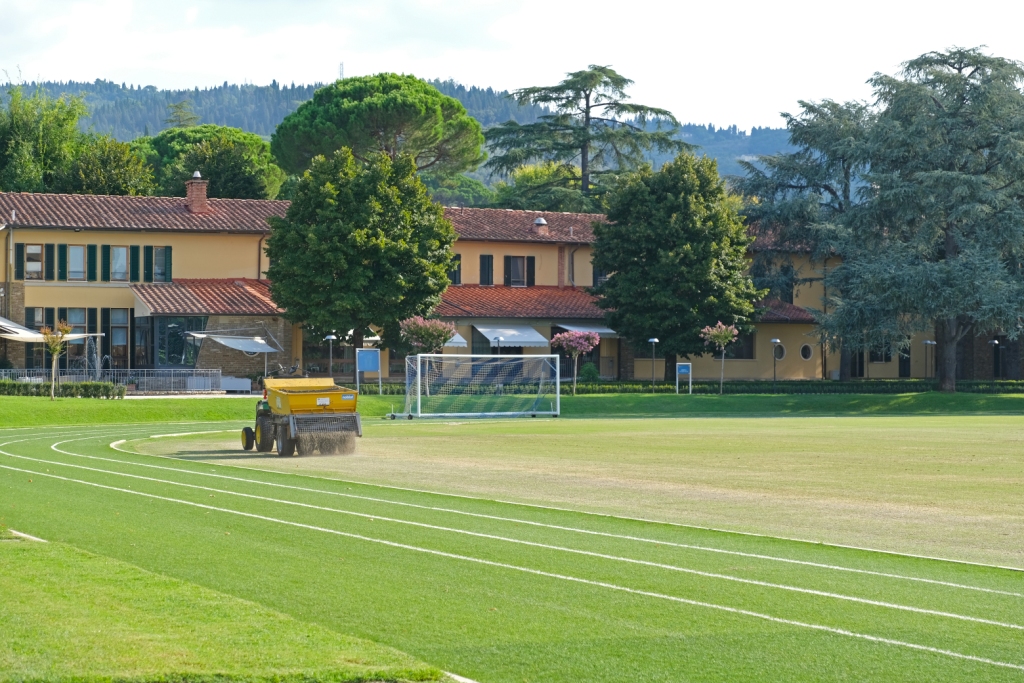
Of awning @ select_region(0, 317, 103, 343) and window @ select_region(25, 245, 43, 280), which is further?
window @ select_region(25, 245, 43, 280)

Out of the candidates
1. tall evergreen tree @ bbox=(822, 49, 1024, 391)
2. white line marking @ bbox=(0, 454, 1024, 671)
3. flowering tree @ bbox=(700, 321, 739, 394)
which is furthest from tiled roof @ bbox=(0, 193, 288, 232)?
white line marking @ bbox=(0, 454, 1024, 671)

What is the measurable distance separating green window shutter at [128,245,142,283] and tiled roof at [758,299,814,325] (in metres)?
30.9

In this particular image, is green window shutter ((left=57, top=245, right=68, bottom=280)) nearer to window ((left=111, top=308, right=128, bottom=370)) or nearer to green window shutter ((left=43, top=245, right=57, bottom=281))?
green window shutter ((left=43, top=245, right=57, bottom=281))

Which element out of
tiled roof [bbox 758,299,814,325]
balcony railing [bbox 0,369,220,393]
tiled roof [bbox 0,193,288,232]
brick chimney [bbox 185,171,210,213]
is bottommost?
balcony railing [bbox 0,369,220,393]

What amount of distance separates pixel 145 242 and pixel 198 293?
4109 millimetres

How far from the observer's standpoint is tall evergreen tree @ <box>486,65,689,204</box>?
7688cm

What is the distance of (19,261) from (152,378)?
471 inches

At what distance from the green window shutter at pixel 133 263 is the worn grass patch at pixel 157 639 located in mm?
51477

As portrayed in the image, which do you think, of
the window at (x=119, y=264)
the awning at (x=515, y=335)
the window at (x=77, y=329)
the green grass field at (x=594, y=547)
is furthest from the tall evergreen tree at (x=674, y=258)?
the green grass field at (x=594, y=547)

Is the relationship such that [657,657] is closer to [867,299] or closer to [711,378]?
[867,299]

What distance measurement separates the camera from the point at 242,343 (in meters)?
55.6

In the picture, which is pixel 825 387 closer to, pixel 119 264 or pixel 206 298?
pixel 206 298

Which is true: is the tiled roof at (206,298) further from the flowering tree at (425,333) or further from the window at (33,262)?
the flowering tree at (425,333)

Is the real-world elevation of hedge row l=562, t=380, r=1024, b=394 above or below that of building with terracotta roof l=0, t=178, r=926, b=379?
below
